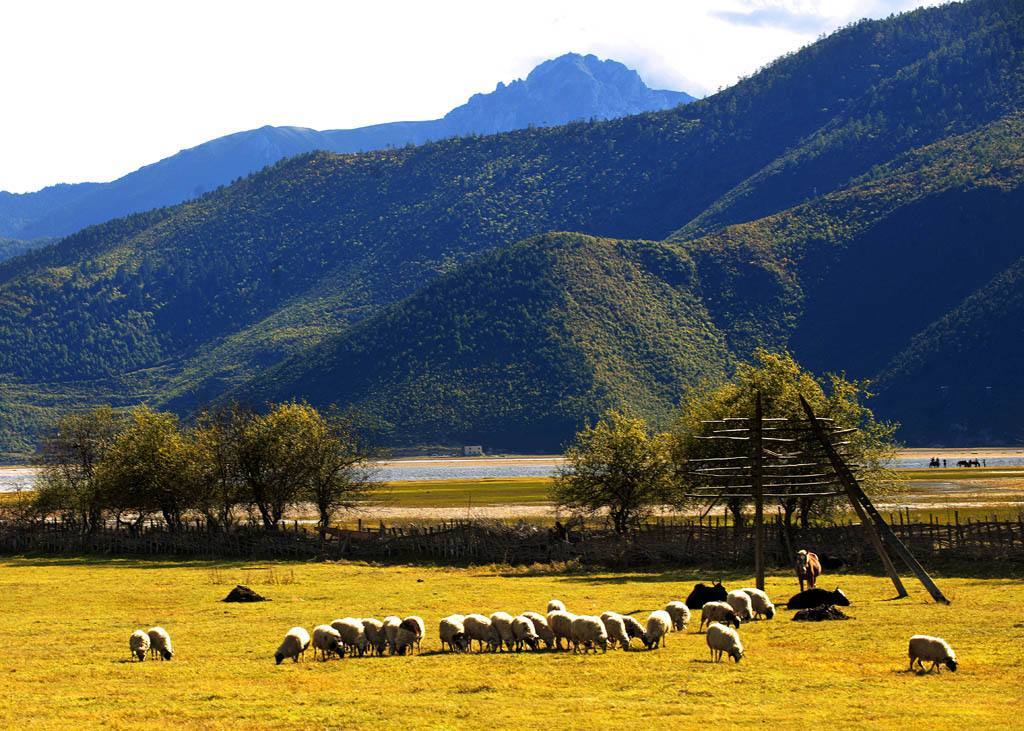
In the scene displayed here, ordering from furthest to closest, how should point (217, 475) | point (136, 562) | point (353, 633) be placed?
point (217, 475) < point (136, 562) < point (353, 633)

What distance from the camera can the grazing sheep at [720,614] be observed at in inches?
1286

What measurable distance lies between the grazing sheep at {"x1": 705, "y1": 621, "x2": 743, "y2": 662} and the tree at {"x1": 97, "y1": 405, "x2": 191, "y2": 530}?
4793cm

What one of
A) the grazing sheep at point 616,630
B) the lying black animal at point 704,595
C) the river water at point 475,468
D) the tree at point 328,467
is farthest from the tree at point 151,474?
the river water at point 475,468

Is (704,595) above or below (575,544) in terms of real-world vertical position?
below

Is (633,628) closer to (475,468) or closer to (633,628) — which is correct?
(633,628)

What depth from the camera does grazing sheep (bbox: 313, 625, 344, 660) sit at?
1177 inches

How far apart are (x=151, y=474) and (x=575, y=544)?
28318mm

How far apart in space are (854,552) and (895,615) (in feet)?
47.5

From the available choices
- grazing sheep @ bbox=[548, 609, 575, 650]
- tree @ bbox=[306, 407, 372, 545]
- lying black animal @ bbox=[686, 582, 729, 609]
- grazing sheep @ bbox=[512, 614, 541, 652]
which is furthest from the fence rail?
grazing sheep @ bbox=[512, 614, 541, 652]

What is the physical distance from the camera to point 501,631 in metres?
30.5

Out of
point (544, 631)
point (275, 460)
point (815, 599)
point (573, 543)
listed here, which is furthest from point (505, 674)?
point (275, 460)

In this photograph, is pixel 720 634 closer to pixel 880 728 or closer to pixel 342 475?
pixel 880 728

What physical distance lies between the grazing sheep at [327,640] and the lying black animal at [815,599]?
44.8ft

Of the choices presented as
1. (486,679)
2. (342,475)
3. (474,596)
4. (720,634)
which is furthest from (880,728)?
(342,475)
